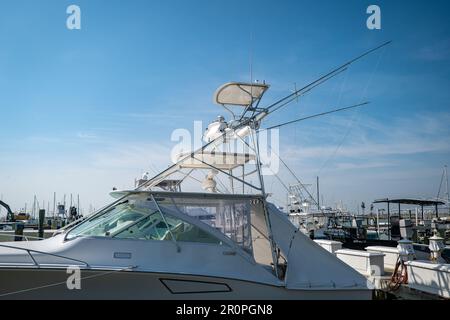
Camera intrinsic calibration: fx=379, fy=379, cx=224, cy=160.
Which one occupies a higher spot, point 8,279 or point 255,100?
point 255,100

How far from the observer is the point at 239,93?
7.37 m

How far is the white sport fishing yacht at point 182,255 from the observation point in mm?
5266

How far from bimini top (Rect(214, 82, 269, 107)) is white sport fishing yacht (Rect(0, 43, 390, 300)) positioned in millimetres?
23

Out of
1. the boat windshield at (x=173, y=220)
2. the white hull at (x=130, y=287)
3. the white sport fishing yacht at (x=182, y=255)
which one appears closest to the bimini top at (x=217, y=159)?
the white sport fishing yacht at (x=182, y=255)

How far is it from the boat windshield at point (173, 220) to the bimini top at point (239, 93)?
2.11 metres

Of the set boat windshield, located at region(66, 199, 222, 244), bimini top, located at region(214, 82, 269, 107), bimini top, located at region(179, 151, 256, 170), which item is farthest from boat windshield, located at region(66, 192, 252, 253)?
bimini top, located at region(214, 82, 269, 107)

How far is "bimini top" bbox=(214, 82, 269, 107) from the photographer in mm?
7152

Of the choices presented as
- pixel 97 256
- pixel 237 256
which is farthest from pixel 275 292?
pixel 97 256

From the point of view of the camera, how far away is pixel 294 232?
22.1 ft

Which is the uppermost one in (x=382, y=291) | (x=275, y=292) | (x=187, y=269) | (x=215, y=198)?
(x=215, y=198)

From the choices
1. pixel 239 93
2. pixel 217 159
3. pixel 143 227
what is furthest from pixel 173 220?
pixel 239 93

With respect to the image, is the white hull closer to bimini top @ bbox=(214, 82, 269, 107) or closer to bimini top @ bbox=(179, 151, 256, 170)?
bimini top @ bbox=(179, 151, 256, 170)
